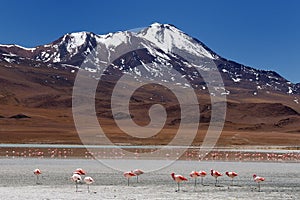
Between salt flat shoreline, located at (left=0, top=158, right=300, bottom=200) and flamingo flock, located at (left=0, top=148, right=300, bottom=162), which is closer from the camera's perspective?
salt flat shoreline, located at (left=0, top=158, right=300, bottom=200)

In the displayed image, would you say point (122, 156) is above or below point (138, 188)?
above

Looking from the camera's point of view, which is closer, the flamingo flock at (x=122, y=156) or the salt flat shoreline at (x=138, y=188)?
the salt flat shoreline at (x=138, y=188)

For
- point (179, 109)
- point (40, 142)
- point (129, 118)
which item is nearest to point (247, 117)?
point (179, 109)

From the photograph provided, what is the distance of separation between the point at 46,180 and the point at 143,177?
5.17m

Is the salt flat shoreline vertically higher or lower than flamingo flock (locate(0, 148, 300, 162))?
lower

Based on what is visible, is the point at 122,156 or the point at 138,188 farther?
the point at 122,156

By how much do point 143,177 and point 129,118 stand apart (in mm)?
122428

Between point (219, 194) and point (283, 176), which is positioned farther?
point (283, 176)

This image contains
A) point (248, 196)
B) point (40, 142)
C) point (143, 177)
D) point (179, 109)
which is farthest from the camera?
point (179, 109)

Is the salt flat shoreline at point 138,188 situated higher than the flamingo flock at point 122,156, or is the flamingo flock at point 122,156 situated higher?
the flamingo flock at point 122,156

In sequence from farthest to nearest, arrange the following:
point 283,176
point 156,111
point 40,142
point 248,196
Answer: point 156,111 < point 40,142 < point 283,176 < point 248,196

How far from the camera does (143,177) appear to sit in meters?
Result: 30.2

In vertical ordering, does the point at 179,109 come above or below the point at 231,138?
above

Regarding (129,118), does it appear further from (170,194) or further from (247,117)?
(170,194)
